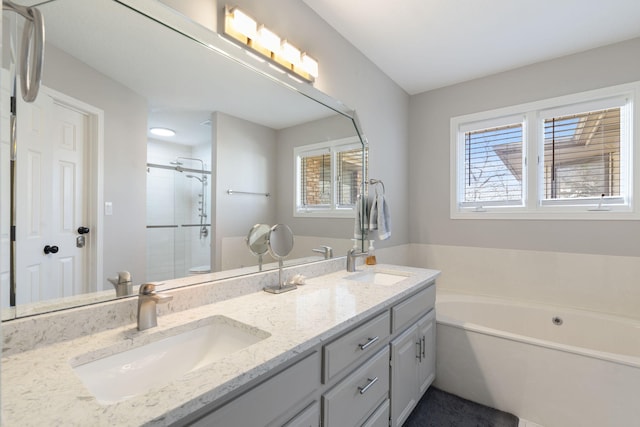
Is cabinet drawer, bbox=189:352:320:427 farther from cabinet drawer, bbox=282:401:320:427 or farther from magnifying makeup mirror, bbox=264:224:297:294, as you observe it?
magnifying makeup mirror, bbox=264:224:297:294

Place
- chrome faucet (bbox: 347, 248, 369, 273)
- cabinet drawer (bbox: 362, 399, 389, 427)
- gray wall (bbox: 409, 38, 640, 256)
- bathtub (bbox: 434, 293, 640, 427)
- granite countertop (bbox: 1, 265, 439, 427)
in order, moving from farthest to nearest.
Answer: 1. gray wall (bbox: 409, 38, 640, 256)
2. chrome faucet (bbox: 347, 248, 369, 273)
3. bathtub (bbox: 434, 293, 640, 427)
4. cabinet drawer (bbox: 362, 399, 389, 427)
5. granite countertop (bbox: 1, 265, 439, 427)

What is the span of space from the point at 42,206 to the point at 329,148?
1.54 m

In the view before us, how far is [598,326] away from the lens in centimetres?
216

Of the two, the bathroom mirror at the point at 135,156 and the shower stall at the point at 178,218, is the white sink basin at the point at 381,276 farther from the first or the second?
the shower stall at the point at 178,218

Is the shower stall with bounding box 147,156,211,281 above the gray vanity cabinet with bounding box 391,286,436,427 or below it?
above

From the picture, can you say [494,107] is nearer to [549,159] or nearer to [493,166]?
[493,166]

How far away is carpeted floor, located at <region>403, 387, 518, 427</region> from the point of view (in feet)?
6.03

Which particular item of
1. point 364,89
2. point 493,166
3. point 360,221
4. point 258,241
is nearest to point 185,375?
point 258,241

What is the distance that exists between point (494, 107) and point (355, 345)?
98.1 inches

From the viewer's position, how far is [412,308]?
1.73 m

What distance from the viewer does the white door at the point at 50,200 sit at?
861 millimetres

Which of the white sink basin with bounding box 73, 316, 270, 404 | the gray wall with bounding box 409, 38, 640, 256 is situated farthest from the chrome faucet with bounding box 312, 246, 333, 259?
the gray wall with bounding box 409, 38, 640, 256

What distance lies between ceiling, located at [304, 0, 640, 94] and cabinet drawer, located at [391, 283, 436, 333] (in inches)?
68.3

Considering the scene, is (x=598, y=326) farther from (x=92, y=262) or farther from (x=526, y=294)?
(x=92, y=262)
